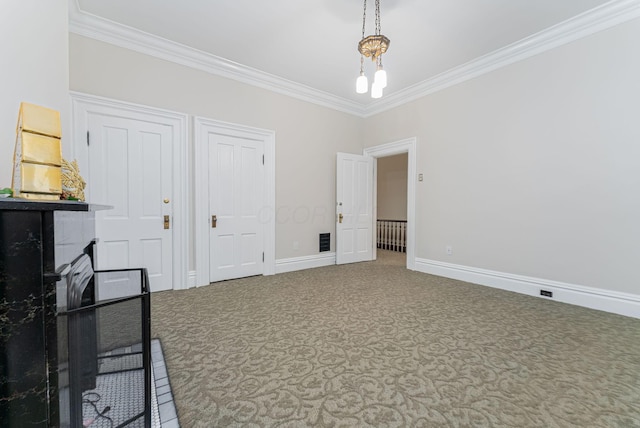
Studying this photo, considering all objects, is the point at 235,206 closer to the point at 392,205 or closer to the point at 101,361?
the point at 101,361

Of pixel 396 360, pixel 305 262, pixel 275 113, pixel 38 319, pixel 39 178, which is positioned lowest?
pixel 396 360

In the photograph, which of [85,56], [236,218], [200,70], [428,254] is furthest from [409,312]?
[85,56]

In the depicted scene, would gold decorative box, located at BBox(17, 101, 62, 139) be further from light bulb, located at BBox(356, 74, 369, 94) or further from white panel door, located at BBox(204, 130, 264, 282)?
white panel door, located at BBox(204, 130, 264, 282)

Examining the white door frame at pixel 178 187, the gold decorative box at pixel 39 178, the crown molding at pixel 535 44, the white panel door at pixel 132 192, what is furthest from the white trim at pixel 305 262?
the gold decorative box at pixel 39 178

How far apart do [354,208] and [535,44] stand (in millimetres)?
3341

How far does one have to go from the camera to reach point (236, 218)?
3.82 m

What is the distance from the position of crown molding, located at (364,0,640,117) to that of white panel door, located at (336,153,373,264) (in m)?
1.43

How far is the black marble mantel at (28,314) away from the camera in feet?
2.71

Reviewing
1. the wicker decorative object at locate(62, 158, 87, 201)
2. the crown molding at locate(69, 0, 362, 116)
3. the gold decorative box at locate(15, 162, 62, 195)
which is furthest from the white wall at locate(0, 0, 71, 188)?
the crown molding at locate(69, 0, 362, 116)

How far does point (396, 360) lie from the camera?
72.0 inches

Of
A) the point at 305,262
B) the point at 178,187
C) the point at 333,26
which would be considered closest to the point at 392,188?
the point at 305,262

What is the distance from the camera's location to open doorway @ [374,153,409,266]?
22.4 feet

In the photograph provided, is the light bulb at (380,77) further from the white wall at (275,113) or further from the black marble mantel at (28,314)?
the black marble mantel at (28,314)

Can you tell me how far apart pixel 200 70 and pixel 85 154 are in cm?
173
